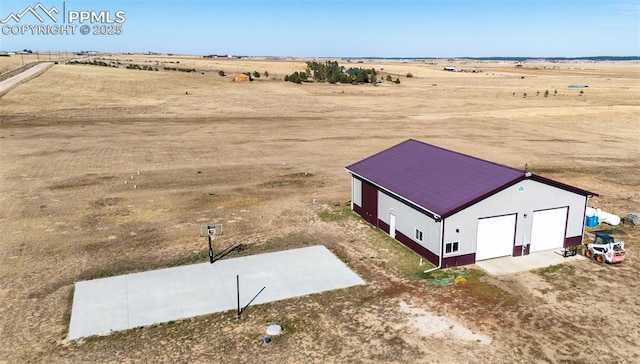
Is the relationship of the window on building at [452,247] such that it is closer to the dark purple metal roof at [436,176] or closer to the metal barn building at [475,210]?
the metal barn building at [475,210]

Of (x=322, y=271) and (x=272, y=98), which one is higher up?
(x=272, y=98)

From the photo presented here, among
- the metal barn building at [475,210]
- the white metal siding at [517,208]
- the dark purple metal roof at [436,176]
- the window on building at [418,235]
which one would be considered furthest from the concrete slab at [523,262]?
the dark purple metal roof at [436,176]

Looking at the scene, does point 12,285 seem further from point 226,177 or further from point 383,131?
point 383,131

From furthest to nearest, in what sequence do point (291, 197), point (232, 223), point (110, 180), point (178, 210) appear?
1. point (110, 180)
2. point (291, 197)
3. point (178, 210)
4. point (232, 223)

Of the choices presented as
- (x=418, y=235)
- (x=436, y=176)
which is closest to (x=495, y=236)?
(x=418, y=235)

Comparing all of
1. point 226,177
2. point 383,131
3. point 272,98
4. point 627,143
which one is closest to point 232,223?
point 226,177

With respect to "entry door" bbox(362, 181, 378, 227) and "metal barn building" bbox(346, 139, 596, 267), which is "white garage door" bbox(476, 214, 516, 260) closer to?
"metal barn building" bbox(346, 139, 596, 267)

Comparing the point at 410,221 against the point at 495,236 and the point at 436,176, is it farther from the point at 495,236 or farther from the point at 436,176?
the point at 495,236
